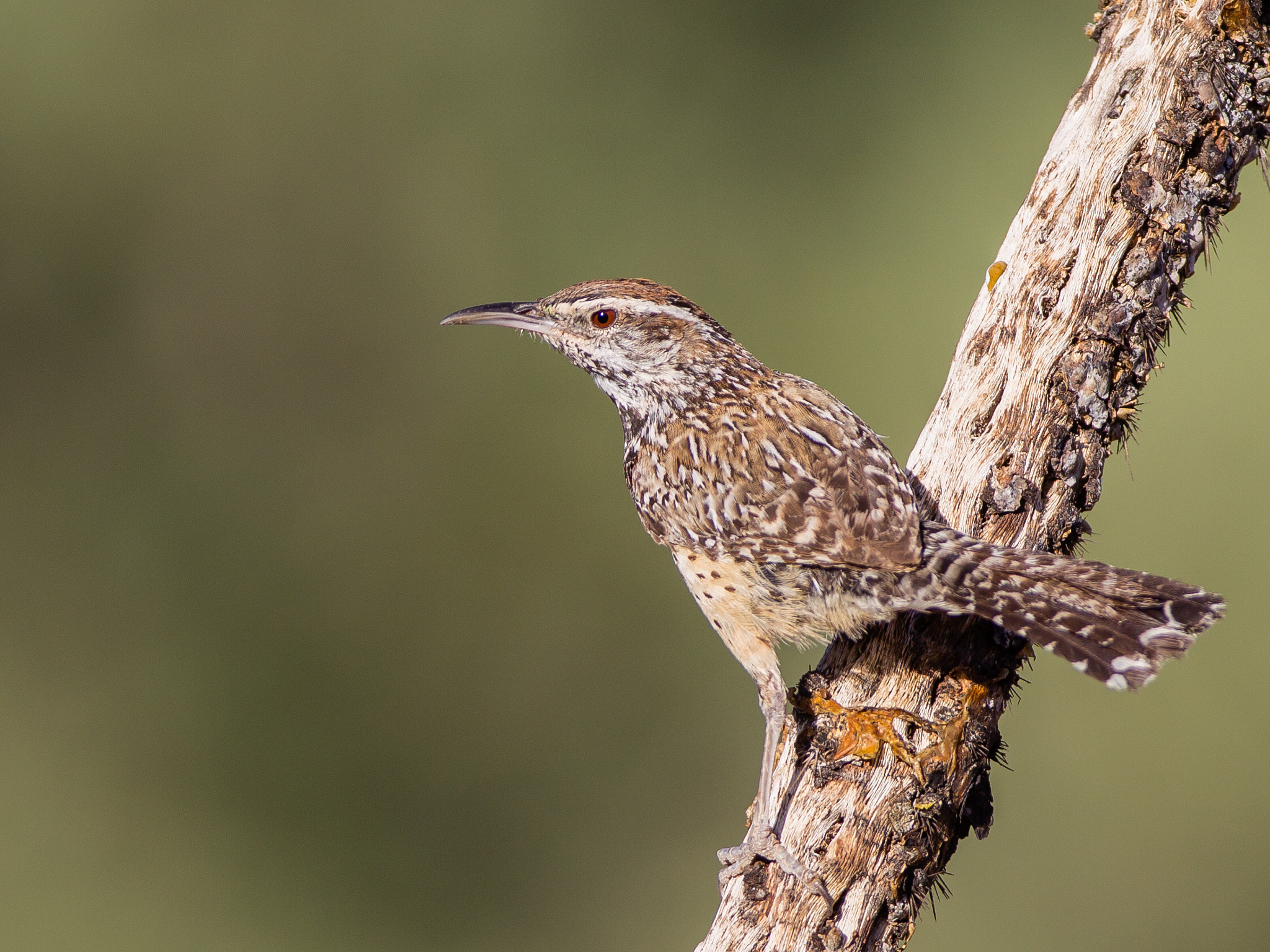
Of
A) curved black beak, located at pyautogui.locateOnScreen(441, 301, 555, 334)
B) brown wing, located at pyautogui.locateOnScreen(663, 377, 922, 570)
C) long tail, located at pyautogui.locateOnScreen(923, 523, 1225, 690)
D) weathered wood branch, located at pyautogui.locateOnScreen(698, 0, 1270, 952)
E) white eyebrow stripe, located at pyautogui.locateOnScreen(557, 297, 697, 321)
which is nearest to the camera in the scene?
long tail, located at pyautogui.locateOnScreen(923, 523, 1225, 690)

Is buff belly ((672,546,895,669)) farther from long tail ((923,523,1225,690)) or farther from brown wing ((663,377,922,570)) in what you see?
long tail ((923,523,1225,690))

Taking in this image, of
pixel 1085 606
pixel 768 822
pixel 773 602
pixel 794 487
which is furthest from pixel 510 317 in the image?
pixel 1085 606

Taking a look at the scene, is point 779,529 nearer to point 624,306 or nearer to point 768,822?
point 768,822

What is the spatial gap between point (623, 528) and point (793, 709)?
5107 mm

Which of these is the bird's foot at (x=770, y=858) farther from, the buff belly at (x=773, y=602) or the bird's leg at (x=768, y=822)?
the buff belly at (x=773, y=602)

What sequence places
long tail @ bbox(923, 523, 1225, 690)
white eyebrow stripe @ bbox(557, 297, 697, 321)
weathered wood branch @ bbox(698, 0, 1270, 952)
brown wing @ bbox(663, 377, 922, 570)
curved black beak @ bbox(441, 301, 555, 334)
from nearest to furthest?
1. long tail @ bbox(923, 523, 1225, 690)
2. weathered wood branch @ bbox(698, 0, 1270, 952)
3. brown wing @ bbox(663, 377, 922, 570)
4. white eyebrow stripe @ bbox(557, 297, 697, 321)
5. curved black beak @ bbox(441, 301, 555, 334)

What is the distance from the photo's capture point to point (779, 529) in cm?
265

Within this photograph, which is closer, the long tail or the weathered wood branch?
the long tail

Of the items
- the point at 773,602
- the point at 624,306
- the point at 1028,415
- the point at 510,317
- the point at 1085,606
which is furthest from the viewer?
the point at 510,317

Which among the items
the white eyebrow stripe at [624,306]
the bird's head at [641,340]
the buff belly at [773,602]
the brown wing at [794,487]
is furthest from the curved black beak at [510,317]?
the buff belly at [773,602]

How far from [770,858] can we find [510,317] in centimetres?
158

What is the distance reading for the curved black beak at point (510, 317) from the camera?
314 centimetres

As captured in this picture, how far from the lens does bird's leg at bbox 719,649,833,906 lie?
237cm

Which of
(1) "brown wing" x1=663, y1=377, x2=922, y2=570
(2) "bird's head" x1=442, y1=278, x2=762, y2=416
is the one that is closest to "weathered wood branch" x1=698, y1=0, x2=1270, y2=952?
(1) "brown wing" x1=663, y1=377, x2=922, y2=570
